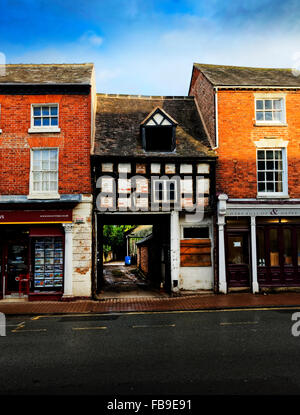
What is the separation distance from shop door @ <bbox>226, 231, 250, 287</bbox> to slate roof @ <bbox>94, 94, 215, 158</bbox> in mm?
3822

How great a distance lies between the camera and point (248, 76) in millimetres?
17391

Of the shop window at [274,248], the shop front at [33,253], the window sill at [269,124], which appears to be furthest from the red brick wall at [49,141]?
the shop window at [274,248]

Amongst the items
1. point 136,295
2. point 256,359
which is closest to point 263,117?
point 136,295

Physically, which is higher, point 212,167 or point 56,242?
point 212,167

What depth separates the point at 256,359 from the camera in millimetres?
6418

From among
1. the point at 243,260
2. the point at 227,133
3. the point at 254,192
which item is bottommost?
the point at 243,260

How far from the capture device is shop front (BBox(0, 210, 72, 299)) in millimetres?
14289

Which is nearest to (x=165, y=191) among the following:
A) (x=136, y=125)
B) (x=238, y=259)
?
(x=136, y=125)

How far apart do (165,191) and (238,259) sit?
4451 mm

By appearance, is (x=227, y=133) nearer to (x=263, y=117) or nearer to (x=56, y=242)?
(x=263, y=117)

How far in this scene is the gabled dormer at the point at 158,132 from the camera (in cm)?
1575

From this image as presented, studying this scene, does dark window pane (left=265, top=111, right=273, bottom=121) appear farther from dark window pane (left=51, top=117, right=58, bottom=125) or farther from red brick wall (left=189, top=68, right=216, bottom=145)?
dark window pane (left=51, top=117, right=58, bottom=125)

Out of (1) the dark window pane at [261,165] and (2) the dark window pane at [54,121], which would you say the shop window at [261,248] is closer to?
(1) the dark window pane at [261,165]
